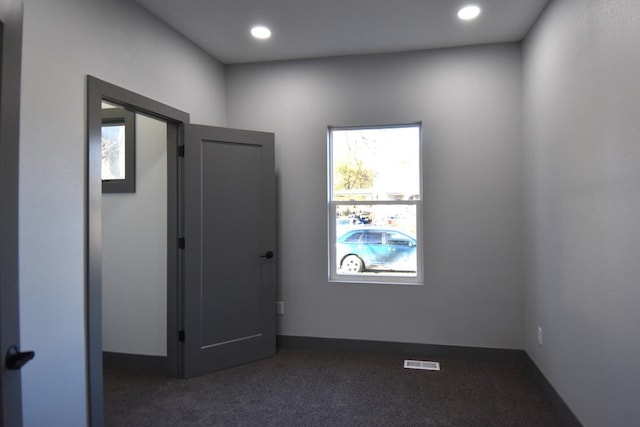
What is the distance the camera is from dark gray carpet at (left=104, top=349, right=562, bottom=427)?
2.55 meters

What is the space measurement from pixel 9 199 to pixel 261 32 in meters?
2.68

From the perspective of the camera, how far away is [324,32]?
10.8ft

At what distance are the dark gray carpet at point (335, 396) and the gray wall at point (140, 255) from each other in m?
0.34

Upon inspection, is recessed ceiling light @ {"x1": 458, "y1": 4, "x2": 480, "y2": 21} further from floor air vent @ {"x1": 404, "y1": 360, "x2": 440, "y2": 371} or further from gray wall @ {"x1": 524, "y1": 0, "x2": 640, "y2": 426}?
floor air vent @ {"x1": 404, "y1": 360, "x2": 440, "y2": 371}

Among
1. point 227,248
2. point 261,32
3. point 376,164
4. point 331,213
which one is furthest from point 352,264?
point 261,32

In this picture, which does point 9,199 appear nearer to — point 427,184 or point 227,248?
point 227,248

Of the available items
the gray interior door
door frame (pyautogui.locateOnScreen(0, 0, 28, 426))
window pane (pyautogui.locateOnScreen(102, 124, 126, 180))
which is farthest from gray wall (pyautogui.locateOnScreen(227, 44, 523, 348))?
door frame (pyautogui.locateOnScreen(0, 0, 28, 426))

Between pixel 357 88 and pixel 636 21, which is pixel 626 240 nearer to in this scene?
pixel 636 21

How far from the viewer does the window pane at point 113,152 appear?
136 inches

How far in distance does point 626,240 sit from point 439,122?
6.99ft

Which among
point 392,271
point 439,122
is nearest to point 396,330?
point 392,271

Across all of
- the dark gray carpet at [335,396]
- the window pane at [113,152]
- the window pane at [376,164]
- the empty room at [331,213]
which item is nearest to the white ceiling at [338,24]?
the empty room at [331,213]

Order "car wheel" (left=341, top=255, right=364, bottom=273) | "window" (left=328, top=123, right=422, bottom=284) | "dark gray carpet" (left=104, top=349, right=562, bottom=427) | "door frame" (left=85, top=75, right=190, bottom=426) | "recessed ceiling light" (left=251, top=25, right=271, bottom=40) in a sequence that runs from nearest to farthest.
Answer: "door frame" (left=85, top=75, right=190, bottom=426), "dark gray carpet" (left=104, top=349, right=562, bottom=427), "recessed ceiling light" (left=251, top=25, right=271, bottom=40), "window" (left=328, top=123, right=422, bottom=284), "car wheel" (left=341, top=255, right=364, bottom=273)

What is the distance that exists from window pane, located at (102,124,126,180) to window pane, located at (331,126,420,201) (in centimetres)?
199
